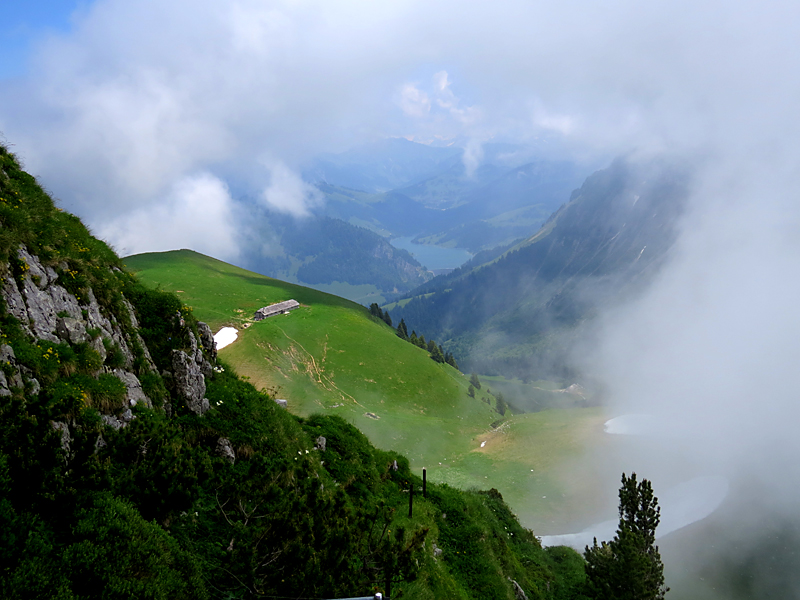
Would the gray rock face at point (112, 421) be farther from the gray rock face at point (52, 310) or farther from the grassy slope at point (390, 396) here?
the grassy slope at point (390, 396)

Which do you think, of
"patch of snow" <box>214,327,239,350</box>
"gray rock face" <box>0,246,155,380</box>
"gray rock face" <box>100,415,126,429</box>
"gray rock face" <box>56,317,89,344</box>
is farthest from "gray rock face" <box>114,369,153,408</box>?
"patch of snow" <box>214,327,239,350</box>

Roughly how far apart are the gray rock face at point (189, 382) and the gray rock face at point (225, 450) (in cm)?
170

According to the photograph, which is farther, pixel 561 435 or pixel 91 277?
pixel 561 435

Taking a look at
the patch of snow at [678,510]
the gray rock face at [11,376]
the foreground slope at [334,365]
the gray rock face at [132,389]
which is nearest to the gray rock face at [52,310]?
the gray rock face at [132,389]

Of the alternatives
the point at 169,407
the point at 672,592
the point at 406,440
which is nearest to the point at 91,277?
the point at 169,407

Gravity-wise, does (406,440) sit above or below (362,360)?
below

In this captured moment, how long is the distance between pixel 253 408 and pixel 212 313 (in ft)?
183

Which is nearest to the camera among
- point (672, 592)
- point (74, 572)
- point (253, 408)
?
point (74, 572)

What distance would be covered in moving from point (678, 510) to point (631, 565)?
4115cm

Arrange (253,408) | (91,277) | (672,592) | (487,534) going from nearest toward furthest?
(91,277)
(253,408)
(487,534)
(672,592)

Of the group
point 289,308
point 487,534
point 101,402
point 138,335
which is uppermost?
point 289,308

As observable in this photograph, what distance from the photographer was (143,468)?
39.7 feet

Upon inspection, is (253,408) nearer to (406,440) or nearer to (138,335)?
(138,335)

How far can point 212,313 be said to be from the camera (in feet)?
230
